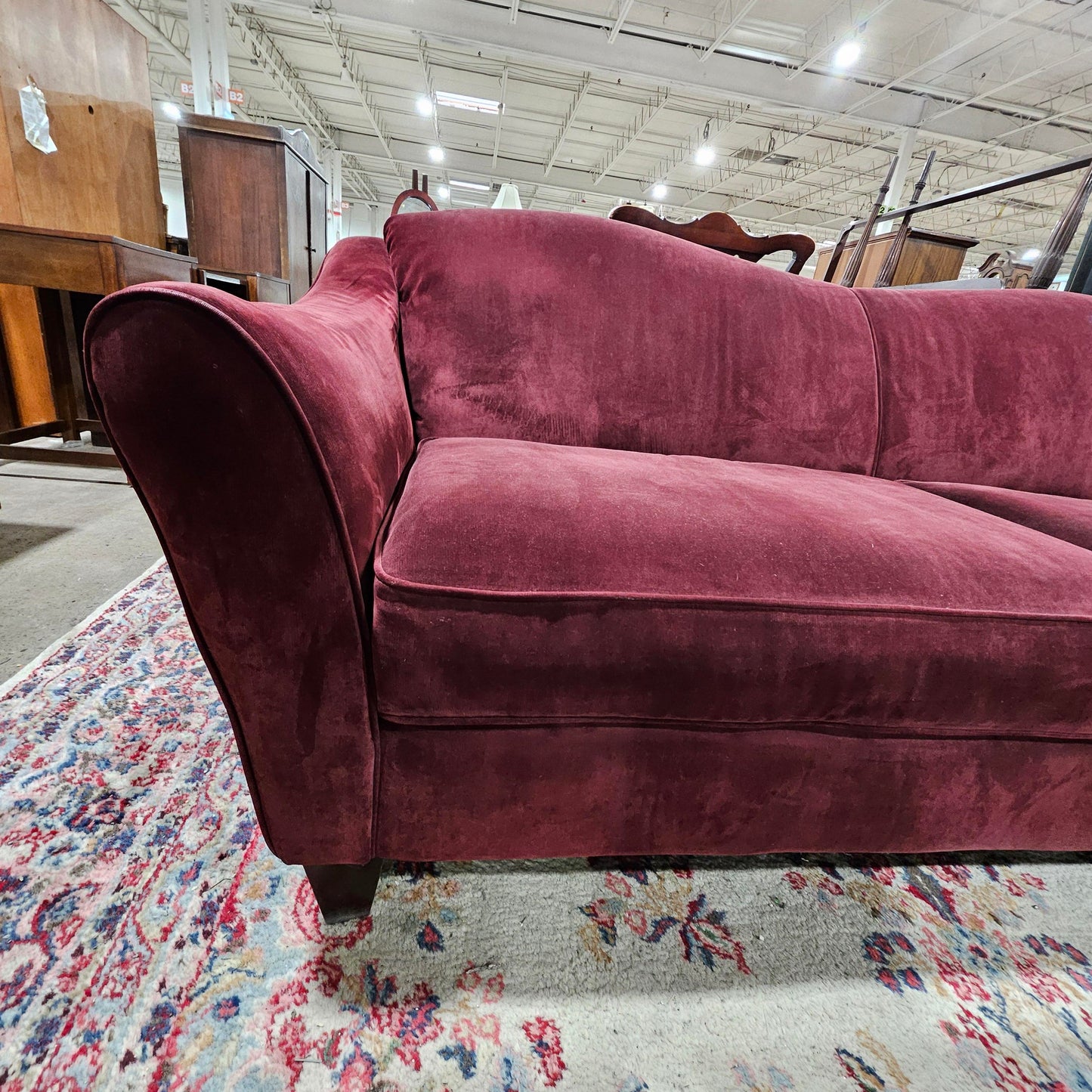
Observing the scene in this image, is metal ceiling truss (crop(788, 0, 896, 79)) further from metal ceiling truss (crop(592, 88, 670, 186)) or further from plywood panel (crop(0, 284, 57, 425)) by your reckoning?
plywood panel (crop(0, 284, 57, 425))

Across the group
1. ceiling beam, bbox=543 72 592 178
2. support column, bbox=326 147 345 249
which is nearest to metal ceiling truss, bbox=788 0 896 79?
ceiling beam, bbox=543 72 592 178

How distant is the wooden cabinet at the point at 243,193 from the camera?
3041mm

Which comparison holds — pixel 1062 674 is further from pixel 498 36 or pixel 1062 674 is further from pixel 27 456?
pixel 498 36

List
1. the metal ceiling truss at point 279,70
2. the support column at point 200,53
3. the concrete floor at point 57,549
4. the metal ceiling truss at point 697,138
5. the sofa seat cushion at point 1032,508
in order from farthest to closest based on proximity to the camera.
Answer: the metal ceiling truss at point 697,138, the metal ceiling truss at point 279,70, the support column at point 200,53, the concrete floor at point 57,549, the sofa seat cushion at point 1032,508

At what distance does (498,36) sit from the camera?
4934 millimetres

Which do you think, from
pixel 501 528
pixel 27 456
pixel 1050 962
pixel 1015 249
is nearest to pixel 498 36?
pixel 27 456

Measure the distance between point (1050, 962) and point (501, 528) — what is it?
0.86 meters

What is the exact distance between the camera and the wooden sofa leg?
2.10 feet

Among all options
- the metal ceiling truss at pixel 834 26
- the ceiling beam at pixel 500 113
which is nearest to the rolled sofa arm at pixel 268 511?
the metal ceiling truss at pixel 834 26

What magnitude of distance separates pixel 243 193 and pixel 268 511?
356 centimetres

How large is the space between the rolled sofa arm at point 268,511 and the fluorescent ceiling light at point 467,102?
321 inches

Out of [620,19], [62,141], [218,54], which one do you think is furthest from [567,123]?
[62,141]

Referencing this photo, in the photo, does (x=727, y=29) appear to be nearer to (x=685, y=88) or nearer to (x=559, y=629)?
(x=685, y=88)

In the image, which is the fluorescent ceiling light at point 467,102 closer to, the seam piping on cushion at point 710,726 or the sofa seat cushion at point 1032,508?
the sofa seat cushion at point 1032,508
